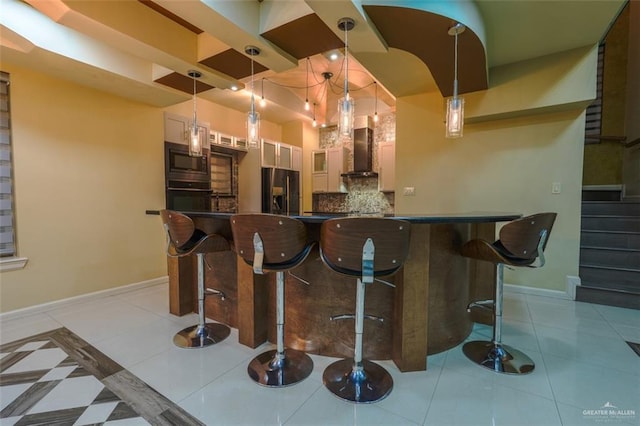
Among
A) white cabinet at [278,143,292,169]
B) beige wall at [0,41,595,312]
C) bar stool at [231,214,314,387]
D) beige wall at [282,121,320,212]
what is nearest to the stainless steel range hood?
beige wall at [282,121,320,212]

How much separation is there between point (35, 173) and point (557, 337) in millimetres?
5049

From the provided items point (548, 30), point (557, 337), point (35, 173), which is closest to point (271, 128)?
point (35, 173)

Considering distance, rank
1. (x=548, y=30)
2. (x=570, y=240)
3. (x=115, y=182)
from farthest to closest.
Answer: (x=115, y=182) < (x=570, y=240) < (x=548, y=30)

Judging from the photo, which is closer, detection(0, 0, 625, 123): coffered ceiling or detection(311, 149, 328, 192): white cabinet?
detection(0, 0, 625, 123): coffered ceiling

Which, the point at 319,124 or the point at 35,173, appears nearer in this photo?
the point at 35,173

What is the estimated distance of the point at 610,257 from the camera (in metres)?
3.05

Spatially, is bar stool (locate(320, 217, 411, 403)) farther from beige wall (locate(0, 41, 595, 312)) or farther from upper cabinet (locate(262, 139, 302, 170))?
upper cabinet (locate(262, 139, 302, 170))

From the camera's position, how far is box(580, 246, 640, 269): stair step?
2.96 metres

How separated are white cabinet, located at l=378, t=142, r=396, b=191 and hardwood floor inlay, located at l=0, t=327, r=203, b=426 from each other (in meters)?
4.58

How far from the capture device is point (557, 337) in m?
2.20

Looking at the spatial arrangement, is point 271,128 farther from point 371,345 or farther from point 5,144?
point 371,345

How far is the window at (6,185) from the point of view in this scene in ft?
8.29

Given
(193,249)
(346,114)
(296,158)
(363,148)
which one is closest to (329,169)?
(296,158)

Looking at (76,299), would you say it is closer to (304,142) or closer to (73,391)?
(73,391)
